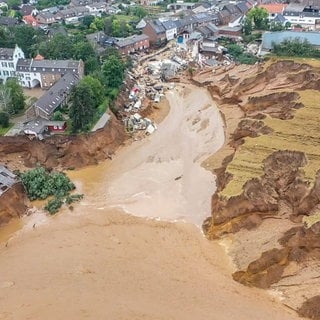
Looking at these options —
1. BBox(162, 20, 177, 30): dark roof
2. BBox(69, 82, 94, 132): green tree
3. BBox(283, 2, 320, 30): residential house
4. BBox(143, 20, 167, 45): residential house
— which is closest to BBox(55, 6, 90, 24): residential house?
BBox(143, 20, 167, 45): residential house

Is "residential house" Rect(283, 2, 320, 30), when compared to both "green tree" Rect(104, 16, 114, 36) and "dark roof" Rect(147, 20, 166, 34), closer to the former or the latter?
"dark roof" Rect(147, 20, 166, 34)

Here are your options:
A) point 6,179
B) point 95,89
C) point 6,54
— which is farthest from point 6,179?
point 6,54

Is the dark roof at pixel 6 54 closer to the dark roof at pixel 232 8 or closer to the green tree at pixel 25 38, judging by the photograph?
the green tree at pixel 25 38

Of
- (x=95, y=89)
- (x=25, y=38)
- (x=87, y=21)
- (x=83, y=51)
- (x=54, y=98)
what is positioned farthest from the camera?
(x=87, y=21)

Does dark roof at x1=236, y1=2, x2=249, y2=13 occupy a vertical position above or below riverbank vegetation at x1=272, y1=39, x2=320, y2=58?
above

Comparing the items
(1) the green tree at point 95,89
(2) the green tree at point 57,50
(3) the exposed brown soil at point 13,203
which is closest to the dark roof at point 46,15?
(2) the green tree at point 57,50

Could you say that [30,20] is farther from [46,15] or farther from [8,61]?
[8,61]
